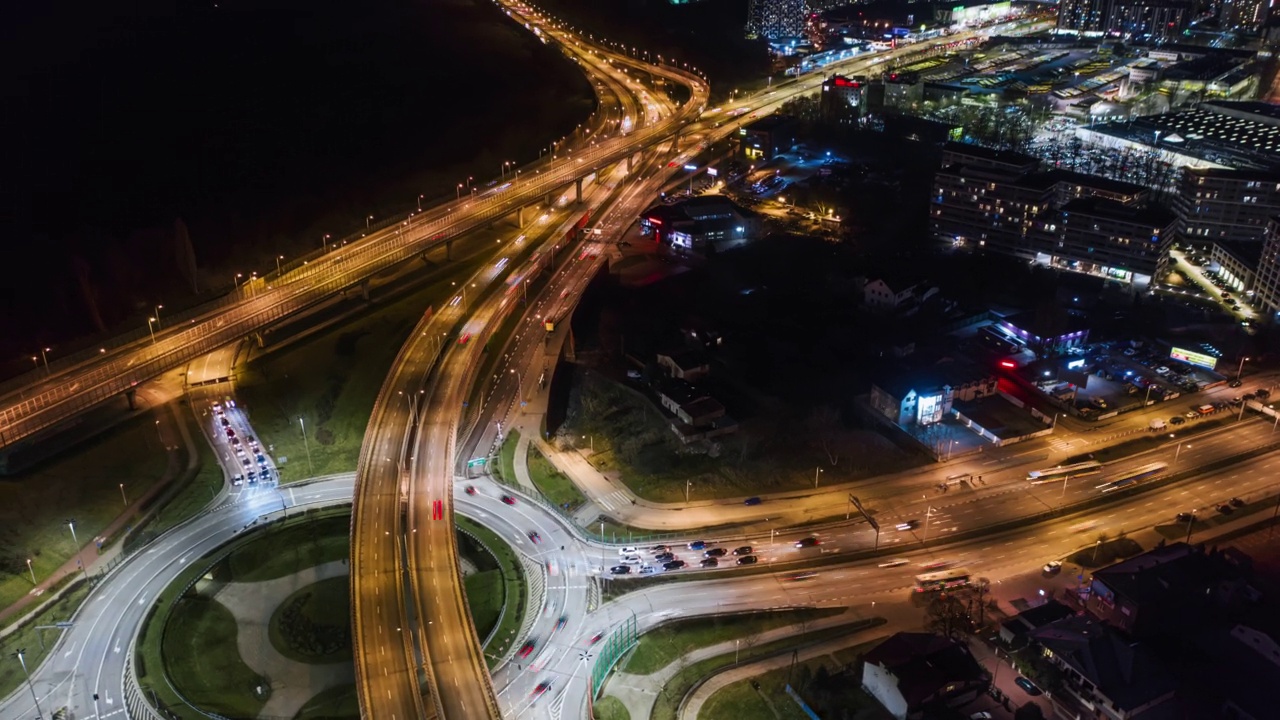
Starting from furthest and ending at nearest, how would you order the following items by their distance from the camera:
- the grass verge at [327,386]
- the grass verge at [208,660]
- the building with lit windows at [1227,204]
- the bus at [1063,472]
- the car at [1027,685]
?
1. the building with lit windows at [1227,204]
2. the grass verge at [327,386]
3. the bus at [1063,472]
4. the grass verge at [208,660]
5. the car at [1027,685]

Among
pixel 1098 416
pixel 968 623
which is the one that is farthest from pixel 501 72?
pixel 968 623

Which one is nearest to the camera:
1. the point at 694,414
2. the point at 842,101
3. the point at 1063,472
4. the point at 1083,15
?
the point at 1063,472

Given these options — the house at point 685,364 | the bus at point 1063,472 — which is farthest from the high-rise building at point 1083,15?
the house at point 685,364

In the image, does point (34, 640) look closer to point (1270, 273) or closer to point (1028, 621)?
point (1028, 621)

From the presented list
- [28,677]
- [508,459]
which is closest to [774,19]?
[508,459]

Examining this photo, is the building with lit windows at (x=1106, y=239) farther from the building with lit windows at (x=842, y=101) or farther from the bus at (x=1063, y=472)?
the building with lit windows at (x=842, y=101)

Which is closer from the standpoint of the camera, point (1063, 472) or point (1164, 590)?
point (1164, 590)

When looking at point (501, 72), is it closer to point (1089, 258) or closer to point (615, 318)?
point (615, 318)

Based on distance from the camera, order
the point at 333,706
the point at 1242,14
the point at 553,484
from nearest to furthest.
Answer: the point at 333,706 < the point at 553,484 < the point at 1242,14
